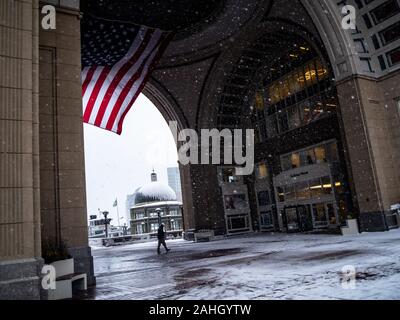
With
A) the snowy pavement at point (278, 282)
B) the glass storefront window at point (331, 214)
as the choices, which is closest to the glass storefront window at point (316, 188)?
the glass storefront window at point (331, 214)

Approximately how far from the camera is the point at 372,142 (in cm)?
2041

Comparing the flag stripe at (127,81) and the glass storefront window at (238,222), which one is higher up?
the flag stripe at (127,81)

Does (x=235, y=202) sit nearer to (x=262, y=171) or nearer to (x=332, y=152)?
(x=262, y=171)

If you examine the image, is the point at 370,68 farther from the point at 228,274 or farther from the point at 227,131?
the point at 228,274

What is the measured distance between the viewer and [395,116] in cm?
2109

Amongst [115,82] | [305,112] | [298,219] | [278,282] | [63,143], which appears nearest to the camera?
[278,282]

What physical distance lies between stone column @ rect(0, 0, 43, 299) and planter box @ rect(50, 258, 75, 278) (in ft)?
5.82

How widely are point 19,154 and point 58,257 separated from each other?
10.3 feet

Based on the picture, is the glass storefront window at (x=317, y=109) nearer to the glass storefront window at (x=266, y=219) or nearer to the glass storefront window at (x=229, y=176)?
the glass storefront window at (x=229, y=176)

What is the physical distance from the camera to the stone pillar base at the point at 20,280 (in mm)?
6855

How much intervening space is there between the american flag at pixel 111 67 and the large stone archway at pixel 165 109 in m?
3.81

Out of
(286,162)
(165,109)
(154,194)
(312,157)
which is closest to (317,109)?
(312,157)

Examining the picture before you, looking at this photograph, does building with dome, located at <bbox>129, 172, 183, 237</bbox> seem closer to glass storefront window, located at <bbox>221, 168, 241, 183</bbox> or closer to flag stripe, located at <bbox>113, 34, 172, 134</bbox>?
glass storefront window, located at <bbox>221, 168, 241, 183</bbox>

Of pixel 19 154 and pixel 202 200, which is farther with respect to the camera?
pixel 202 200
